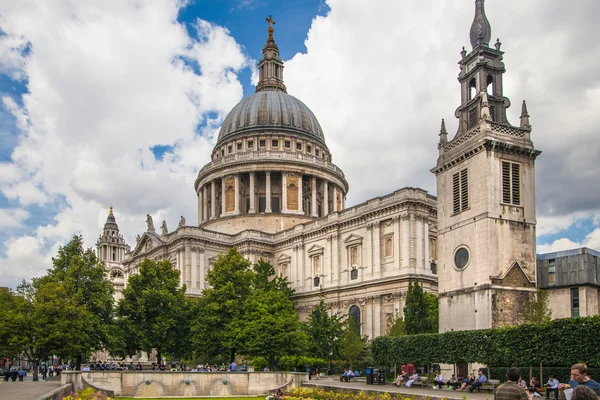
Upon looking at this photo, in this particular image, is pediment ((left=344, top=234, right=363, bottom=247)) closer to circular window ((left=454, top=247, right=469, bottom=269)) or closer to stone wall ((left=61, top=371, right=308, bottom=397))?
circular window ((left=454, top=247, right=469, bottom=269))

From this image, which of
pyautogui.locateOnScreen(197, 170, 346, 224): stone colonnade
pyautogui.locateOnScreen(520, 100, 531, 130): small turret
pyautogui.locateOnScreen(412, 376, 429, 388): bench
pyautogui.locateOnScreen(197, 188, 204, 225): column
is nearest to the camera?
pyautogui.locateOnScreen(412, 376, 429, 388): bench

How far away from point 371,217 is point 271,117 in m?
36.4

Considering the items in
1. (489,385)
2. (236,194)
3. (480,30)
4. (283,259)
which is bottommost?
(489,385)

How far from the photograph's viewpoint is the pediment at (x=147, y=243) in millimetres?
87062

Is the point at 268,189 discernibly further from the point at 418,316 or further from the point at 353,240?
the point at 418,316

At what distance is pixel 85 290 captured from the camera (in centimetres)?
5119

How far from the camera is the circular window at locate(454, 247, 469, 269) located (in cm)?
4191

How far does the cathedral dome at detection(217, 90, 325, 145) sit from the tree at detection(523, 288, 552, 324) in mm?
61614

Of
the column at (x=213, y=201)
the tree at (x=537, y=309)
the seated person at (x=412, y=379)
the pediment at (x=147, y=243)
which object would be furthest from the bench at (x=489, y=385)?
the column at (x=213, y=201)

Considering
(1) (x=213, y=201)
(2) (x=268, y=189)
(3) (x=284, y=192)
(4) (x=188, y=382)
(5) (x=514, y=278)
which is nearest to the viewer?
(4) (x=188, y=382)

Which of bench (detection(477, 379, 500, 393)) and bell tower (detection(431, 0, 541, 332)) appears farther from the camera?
bell tower (detection(431, 0, 541, 332))

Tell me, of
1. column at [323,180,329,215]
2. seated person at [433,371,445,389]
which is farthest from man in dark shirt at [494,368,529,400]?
column at [323,180,329,215]

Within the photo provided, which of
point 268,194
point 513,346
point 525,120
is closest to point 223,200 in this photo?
point 268,194

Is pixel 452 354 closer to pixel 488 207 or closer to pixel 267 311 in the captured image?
pixel 488 207
